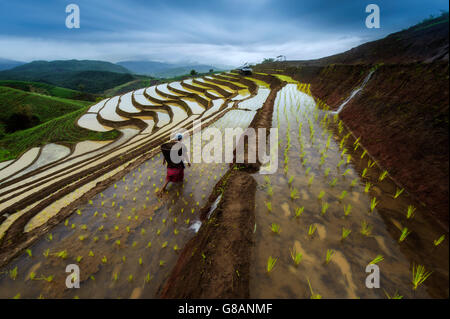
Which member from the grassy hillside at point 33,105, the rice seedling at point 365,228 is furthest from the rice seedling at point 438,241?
the grassy hillside at point 33,105

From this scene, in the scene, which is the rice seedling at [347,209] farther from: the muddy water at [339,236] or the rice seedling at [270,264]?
the rice seedling at [270,264]

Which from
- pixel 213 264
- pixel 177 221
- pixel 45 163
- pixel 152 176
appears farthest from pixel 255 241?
pixel 45 163

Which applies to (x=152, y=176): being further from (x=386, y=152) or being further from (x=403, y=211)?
(x=386, y=152)

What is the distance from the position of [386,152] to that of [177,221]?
494 centimetres

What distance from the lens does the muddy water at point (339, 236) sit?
6.13ft

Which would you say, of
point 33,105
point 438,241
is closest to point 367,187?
point 438,241

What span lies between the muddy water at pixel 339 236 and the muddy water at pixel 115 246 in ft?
4.92

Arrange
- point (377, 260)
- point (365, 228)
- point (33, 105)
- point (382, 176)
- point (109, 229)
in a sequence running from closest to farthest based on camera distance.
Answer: point (377, 260) → point (365, 228) → point (109, 229) → point (382, 176) → point (33, 105)

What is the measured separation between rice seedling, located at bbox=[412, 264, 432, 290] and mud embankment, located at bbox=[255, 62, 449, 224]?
0.95 meters

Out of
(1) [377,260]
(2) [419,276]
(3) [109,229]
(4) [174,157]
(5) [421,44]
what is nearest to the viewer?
(2) [419,276]

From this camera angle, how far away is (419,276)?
1780mm

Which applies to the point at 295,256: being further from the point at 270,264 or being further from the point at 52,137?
the point at 52,137

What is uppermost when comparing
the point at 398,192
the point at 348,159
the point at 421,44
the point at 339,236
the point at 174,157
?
the point at 421,44

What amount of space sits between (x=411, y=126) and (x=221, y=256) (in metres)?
4.72
